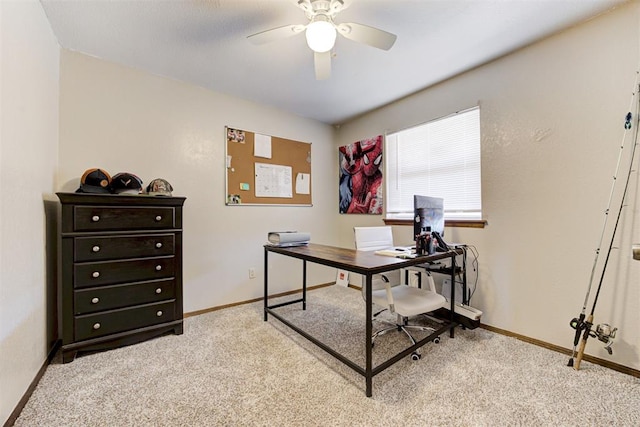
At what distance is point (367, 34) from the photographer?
1.63 meters

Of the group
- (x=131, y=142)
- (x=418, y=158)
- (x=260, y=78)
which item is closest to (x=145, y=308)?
(x=131, y=142)

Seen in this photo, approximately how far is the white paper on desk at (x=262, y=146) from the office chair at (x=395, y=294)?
1.57m

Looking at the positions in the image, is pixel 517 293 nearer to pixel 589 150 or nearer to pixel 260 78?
pixel 589 150

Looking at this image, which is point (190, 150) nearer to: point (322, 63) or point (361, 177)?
point (322, 63)

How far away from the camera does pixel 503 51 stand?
2.20m

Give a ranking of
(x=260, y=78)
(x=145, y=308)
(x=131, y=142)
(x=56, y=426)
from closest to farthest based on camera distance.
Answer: (x=56, y=426) < (x=145, y=308) < (x=131, y=142) < (x=260, y=78)

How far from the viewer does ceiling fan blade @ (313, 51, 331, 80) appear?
5.84ft

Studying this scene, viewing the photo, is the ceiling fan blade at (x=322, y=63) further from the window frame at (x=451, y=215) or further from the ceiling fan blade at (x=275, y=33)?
the window frame at (x=451, y=215)

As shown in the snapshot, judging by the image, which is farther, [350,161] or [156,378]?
[350,161]

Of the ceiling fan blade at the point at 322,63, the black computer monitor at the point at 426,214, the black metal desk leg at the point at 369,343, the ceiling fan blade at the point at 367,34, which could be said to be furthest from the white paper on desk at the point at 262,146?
the black metal desk leg at the point at 369,343

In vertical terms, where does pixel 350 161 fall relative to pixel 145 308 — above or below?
above

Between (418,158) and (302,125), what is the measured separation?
1585 millimetres

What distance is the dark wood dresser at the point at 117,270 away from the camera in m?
1.86

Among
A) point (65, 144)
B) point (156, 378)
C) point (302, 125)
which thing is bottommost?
point (156, 378)
